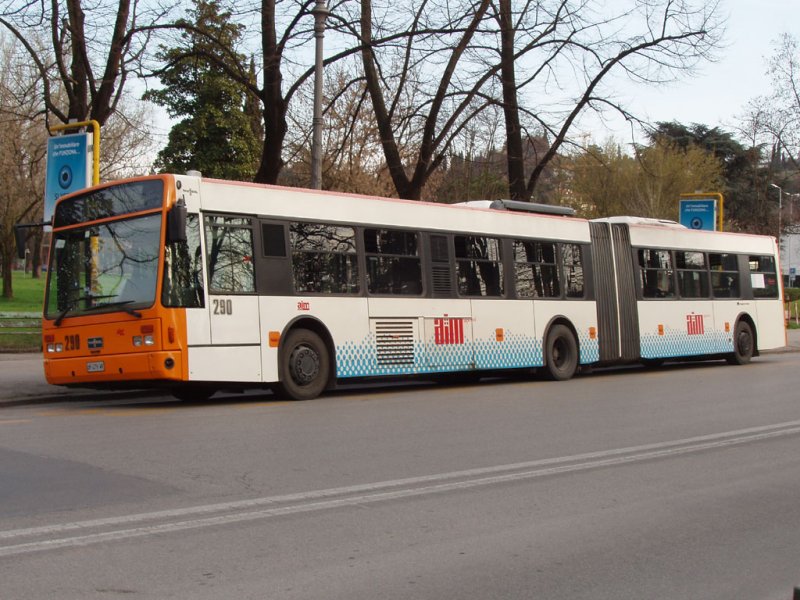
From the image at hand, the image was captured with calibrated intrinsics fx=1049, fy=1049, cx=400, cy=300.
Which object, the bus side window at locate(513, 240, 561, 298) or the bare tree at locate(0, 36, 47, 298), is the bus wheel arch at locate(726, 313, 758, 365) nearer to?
the bus side window at locate(513, 240, 561, 298)

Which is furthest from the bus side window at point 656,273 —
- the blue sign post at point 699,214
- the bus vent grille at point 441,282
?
the blue sign post at point 699,214

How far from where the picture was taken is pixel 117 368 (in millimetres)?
13211

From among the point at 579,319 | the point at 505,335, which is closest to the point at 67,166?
the point at 505,335

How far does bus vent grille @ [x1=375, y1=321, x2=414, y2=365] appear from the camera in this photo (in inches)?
627

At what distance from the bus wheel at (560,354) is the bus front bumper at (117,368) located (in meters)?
8.34

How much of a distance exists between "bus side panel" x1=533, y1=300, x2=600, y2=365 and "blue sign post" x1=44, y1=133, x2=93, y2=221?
8.16 metres

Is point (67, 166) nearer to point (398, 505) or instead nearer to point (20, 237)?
point (20, 237)

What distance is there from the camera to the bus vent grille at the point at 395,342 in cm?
1591

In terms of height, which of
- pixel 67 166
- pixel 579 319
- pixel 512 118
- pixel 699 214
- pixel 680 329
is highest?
pixel 512 118

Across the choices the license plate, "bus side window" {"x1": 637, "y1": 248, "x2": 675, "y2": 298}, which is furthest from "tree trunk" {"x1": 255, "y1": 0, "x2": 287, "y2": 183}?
the license plate

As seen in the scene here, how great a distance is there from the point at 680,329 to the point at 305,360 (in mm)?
10907

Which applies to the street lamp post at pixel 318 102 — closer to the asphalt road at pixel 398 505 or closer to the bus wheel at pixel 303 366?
the bus wheel at pixel 303 366

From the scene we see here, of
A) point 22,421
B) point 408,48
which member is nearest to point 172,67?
point 408,48

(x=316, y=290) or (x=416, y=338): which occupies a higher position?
(x=316, y=290)
